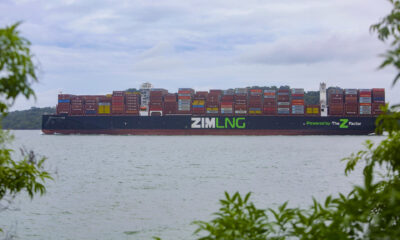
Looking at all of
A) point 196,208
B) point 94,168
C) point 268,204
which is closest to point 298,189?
point 268,204

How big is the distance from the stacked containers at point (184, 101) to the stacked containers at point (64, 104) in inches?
1080

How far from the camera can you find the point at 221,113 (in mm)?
92438

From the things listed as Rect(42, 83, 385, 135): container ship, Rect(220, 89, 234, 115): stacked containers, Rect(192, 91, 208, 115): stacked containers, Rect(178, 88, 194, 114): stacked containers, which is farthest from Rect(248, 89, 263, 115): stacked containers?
Rect(178, 88, 194, 114): stacked containers

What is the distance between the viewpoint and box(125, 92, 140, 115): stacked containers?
94.6m

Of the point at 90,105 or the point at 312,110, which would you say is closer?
the point at 312,110

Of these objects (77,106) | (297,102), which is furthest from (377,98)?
(77,106)

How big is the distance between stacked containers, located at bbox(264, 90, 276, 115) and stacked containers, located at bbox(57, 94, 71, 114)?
48096 millimetres

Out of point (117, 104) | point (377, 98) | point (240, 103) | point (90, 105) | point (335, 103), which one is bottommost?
point (90, 105)

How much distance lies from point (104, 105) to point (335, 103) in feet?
184

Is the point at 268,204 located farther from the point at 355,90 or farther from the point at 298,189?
the point at 355,90

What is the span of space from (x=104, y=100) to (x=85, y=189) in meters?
76.9

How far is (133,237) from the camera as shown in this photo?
11711 mm

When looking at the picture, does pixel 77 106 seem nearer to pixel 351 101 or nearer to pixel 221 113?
pixel 221 113

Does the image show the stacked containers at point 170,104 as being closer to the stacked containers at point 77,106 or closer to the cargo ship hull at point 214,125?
the cargo ship hull at point 214,125
